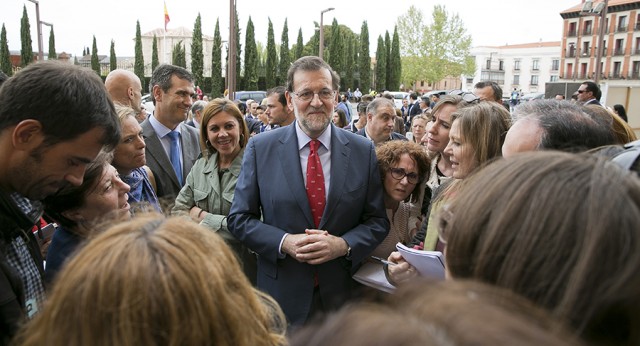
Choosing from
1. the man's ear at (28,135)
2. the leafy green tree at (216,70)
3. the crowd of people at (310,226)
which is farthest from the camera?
the leafy green tree at (216,70)

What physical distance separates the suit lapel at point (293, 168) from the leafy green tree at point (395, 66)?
50934mm

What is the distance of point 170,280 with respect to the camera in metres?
0.94

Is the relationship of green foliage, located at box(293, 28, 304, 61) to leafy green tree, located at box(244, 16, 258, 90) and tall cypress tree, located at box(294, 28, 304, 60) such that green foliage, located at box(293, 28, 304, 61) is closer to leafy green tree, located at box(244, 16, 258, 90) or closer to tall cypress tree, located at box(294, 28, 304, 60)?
tall cypress tree, located at box(294, 28, 304, 60)

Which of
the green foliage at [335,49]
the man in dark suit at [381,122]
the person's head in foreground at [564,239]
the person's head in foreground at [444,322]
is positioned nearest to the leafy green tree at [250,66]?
the green foliage at [335,49]

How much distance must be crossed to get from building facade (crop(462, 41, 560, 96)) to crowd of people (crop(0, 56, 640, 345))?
76872 mm

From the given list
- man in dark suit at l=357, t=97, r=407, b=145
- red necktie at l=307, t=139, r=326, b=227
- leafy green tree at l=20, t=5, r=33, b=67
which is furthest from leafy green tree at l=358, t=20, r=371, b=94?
red necktie at l=307, t=139, r=326, b=227

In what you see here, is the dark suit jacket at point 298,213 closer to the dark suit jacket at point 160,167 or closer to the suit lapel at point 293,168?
the suit lapel at point 293,168

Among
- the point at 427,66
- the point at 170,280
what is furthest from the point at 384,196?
the point at 427,66

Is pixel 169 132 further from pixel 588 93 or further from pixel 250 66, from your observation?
pixel 250 66

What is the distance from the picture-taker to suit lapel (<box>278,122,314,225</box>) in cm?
277

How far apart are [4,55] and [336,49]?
1264 inches

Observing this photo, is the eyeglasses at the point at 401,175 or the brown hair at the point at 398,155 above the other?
the brown hair at the point at 398,155

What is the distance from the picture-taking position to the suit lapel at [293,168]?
2.77m

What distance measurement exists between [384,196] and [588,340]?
244 cm
